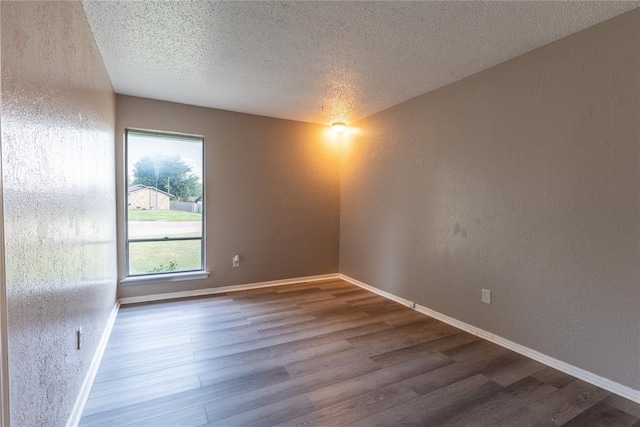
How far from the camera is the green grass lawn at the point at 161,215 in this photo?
352 cm

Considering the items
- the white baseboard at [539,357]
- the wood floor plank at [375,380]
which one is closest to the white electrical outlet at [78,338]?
the wood floor plank at [375,380]

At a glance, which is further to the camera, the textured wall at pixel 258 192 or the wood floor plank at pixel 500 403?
the textured wall at pixel 258 192

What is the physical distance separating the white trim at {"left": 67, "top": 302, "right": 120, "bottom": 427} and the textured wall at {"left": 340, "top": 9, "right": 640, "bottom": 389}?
2.94 metres

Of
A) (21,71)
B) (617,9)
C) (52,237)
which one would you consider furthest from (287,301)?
(617,9)

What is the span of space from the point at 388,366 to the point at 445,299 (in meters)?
1.18

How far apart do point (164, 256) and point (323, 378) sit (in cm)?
263

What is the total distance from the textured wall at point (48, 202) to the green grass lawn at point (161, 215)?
4.82 ft

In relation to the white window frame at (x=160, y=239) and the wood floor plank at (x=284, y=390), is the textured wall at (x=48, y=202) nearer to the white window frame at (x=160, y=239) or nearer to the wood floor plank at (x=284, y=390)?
the wood floor plank at (x=284, y=390)

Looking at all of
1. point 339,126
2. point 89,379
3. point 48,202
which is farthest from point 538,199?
point 89,379

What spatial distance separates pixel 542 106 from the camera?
89.0 inches

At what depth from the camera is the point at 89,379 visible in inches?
74.6

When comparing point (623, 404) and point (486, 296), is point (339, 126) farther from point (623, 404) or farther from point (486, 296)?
point (623, 404)

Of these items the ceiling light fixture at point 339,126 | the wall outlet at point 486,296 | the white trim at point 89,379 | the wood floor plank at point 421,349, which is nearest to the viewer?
the white trim at point 89,379

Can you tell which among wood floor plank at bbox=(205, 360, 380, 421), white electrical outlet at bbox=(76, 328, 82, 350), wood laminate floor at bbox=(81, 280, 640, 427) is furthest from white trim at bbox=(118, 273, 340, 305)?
wood floor plank at bbox=(205, 360, 380, 421)
